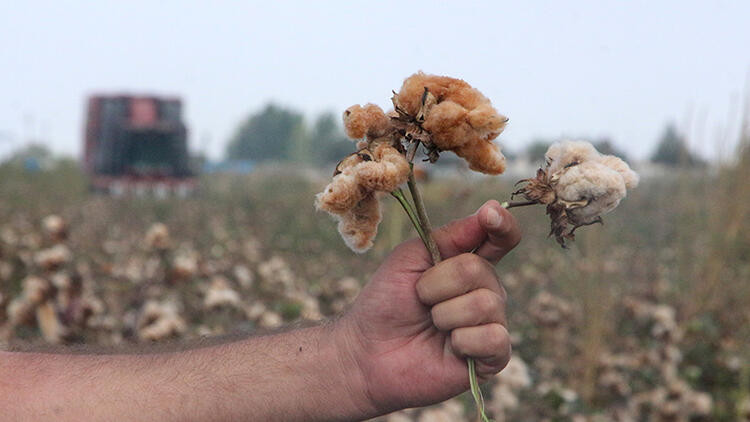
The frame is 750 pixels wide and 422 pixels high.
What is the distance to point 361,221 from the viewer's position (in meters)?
0.98

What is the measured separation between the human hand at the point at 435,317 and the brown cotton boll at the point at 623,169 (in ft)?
0.47

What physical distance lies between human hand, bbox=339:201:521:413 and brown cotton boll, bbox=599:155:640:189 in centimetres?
14

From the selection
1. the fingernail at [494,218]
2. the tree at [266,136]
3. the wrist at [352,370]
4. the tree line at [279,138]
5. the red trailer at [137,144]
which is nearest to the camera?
the fingernail at [494,218]

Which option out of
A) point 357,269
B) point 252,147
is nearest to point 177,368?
point 357,269

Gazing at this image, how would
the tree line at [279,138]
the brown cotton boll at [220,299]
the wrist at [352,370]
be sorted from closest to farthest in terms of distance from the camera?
the wrist at [352,370]
the brown cotton boll at [220,299]
the tree line at [279,138]

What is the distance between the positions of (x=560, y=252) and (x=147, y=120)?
41.8ft

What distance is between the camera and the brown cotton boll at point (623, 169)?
967 millimetres

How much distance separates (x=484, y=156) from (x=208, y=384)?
2.22ft

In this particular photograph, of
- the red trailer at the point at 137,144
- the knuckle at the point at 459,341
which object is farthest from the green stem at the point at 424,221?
the red trailer at the point at 137,144

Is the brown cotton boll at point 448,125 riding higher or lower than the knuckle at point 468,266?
higher

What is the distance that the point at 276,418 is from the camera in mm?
1311

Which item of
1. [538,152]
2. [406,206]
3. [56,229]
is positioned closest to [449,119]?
[406,206]

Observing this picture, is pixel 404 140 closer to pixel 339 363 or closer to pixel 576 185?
pixel 576 185

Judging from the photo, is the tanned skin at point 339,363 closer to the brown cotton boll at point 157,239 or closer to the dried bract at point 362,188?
the dried bract at point 362,188
